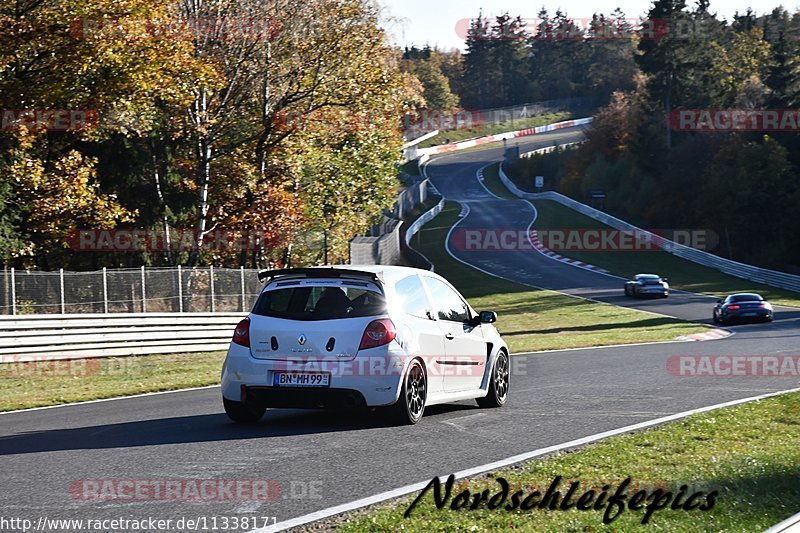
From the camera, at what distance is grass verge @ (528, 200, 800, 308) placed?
55.9 m

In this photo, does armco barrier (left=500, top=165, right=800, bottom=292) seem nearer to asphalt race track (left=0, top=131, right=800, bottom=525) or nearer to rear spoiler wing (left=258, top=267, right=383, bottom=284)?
asphalt race track (left=0, top=131, right=800, bottom=525)

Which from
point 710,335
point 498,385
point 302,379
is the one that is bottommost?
point 710,335

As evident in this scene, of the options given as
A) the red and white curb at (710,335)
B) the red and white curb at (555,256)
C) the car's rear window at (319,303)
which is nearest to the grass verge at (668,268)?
the red and white curb at (555,256)

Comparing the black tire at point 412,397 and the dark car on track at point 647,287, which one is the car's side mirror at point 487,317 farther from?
the dark car on track at point 647,287

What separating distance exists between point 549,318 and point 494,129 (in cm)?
10307

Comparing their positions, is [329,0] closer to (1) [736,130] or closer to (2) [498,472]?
→ (2) [498,472]

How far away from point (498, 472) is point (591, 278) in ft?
177

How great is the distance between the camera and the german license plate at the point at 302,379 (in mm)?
10609

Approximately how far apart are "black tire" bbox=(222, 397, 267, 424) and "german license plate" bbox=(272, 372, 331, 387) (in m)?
0.48

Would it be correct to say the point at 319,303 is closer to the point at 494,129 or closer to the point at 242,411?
the point at 242,411

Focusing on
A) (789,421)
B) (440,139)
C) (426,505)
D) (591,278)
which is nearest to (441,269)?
(591,278)

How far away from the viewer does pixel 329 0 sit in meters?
36.7

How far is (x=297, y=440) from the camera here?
9.84 meters

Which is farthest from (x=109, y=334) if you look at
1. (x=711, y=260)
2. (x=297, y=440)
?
(x=711, y=260)
